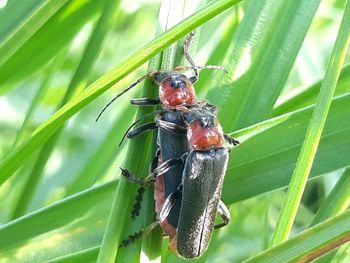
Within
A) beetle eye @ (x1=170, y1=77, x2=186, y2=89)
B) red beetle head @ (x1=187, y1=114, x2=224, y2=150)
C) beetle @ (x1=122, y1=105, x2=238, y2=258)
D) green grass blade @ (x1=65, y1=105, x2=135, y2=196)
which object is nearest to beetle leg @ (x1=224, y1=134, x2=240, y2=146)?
beetle @ (x1=122, y1=105, x2=238, y2=258)

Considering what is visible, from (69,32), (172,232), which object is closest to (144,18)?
(69,32)

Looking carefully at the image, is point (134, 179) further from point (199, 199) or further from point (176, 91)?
point (176, 91)

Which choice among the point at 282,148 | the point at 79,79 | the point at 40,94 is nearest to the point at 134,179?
the point at 282,148

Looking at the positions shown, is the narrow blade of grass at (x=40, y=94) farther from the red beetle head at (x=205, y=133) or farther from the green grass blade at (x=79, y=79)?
the red beetle head at (x=205, y=133)

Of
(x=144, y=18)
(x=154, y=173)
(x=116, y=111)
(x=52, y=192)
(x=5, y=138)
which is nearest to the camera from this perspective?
(x=154, y=173)

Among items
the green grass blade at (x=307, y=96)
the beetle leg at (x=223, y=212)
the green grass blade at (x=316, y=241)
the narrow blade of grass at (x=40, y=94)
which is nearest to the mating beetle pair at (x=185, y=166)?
the beetle leg at (x=223, y=212)

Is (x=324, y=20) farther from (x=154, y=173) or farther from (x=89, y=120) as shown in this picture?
(x=154, y=173)

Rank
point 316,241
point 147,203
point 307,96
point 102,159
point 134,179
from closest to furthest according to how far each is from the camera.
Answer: point 316,241, point 134,179, point 147,203, point 307,96, point 102,159

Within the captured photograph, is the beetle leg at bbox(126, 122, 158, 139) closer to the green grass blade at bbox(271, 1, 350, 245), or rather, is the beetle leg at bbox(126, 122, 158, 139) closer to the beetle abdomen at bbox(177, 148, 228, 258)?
the beetle abdomen at bbox(177, 148, 228, 258)
